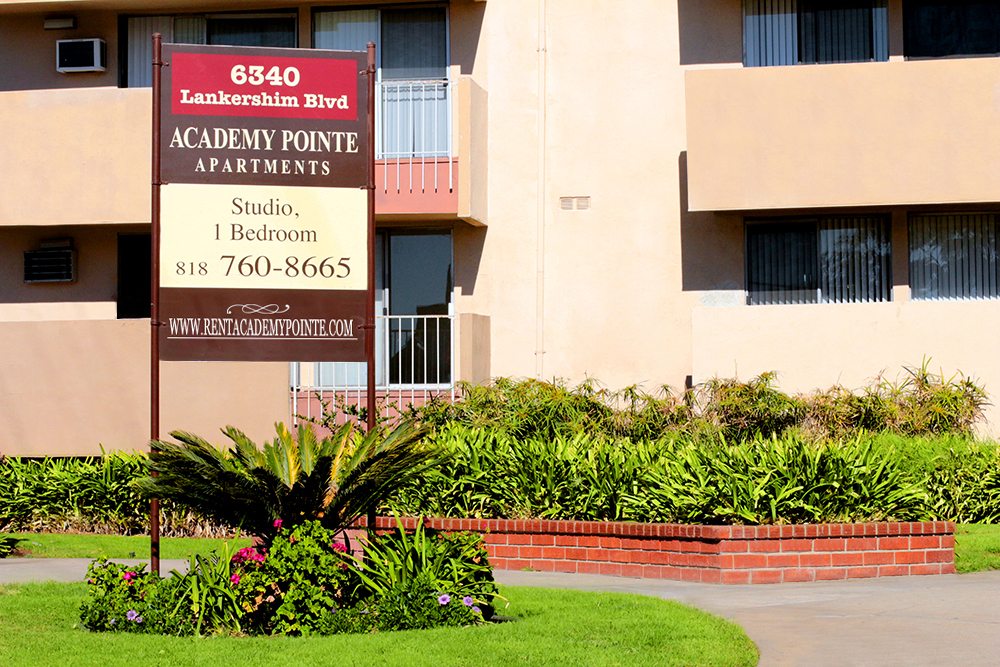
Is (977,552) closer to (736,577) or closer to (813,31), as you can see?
(736,577)

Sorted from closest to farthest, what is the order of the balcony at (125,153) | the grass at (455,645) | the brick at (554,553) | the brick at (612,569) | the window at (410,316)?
the grass at (455,645) < the brick at (612,569) < the brick at (554,553) < the window at (410,316) < the balcony at (125,153)

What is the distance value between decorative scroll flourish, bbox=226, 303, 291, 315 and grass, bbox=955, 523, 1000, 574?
6730 millimetres

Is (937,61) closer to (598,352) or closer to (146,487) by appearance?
(598,352)

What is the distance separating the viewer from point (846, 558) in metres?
11.2

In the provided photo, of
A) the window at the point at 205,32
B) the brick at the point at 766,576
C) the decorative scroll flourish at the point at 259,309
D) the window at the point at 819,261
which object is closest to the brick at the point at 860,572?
the brick at the point at 766,576

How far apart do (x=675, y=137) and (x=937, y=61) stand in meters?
3.82

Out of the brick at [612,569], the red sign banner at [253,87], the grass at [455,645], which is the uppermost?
the red sign banner at [253,87]

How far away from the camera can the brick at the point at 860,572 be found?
11258mm

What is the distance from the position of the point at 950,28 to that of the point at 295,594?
1386 cm

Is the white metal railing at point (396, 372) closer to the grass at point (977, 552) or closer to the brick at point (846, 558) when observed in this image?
the brick at point (846, 558)

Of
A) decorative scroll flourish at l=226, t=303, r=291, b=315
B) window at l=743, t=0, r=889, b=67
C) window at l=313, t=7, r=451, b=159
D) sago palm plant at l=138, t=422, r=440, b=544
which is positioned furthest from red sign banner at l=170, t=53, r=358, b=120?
window at l=743, t=0, r=889, b=67

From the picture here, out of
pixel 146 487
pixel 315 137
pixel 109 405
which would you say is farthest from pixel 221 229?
pixel 109 405

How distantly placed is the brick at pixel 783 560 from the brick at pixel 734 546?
9.7 inches

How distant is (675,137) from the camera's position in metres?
18.3
